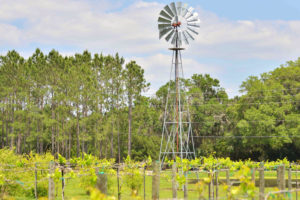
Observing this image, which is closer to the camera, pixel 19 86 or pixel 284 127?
pixel 284 127

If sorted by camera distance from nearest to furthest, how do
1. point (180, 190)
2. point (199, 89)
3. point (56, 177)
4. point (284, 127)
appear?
point (56, 177) < point (180, 190) < point (284, 127) < point (199, 89)

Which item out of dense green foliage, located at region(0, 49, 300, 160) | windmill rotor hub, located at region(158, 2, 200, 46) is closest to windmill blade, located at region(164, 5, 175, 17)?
windmill rotor hub, located at region(158, 2, 200, 46)

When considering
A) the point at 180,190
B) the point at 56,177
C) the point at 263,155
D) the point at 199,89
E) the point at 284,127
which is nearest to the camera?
the point at 56,177

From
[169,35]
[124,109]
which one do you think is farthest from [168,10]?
[124,109]

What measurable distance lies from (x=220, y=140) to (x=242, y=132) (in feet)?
17.2

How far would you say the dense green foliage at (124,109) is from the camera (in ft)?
126

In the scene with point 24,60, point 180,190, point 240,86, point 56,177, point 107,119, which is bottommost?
point 180,190

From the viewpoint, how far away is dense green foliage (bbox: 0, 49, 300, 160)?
126ft

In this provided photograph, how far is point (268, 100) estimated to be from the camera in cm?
3906

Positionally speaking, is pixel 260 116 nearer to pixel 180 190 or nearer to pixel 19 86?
pixel 180 190

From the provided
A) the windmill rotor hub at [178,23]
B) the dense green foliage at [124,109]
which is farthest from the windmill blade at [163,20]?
the dense green foliage at [124,109]

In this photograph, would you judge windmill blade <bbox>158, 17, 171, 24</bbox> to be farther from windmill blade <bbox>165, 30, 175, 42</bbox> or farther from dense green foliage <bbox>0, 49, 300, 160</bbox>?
dense green foliage <bbox>0, 49, 300, 160</bbox>

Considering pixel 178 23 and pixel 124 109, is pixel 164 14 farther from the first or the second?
pixel 124 109

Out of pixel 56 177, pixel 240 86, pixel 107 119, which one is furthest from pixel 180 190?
pixel 240 86
